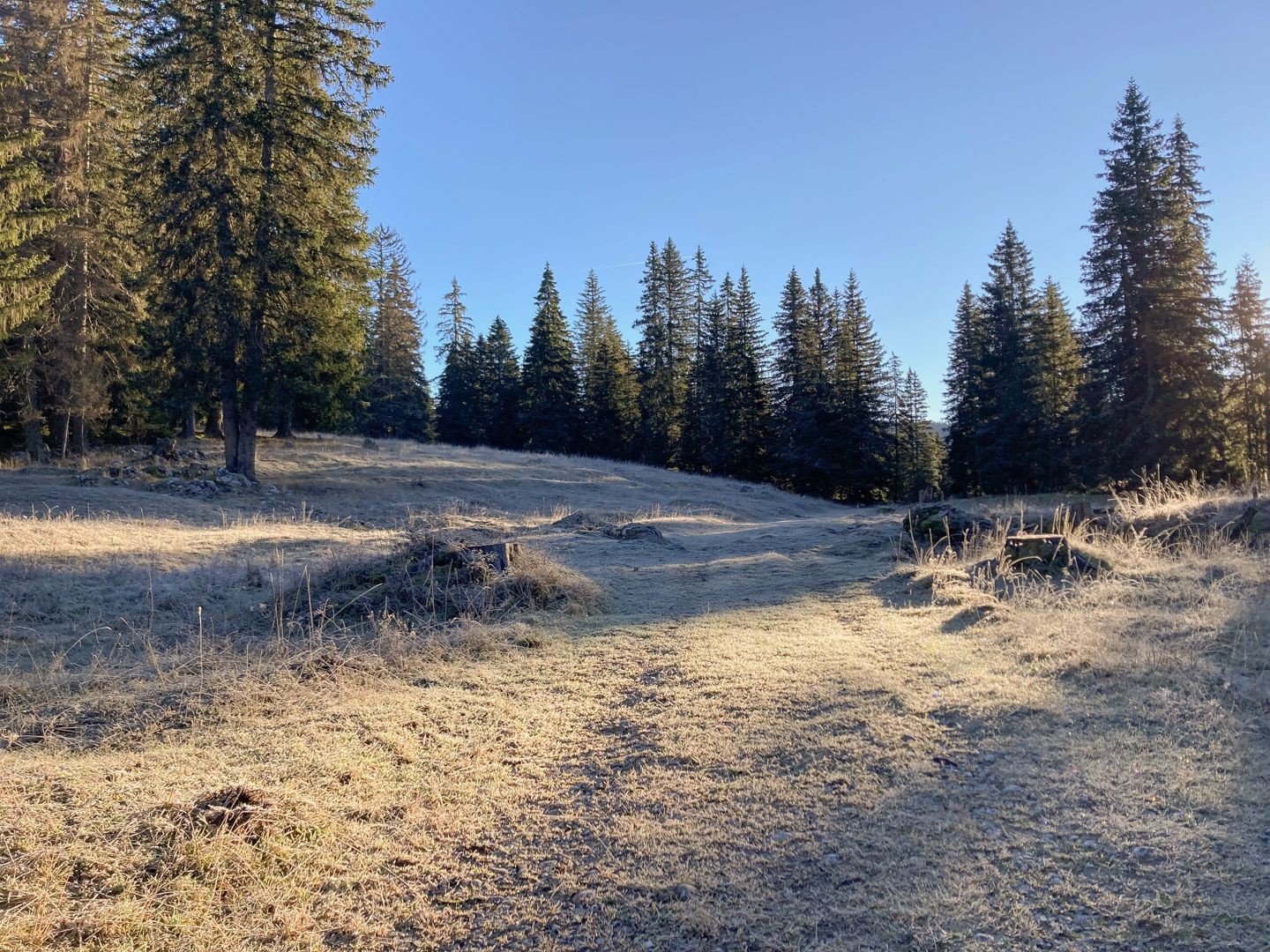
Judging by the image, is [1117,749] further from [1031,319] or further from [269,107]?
[1031,319]

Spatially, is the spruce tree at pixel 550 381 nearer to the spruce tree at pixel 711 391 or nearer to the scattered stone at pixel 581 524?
the spruce tree at pixel 711 391

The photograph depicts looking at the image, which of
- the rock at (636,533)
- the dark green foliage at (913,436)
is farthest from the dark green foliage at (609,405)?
the rock at (636,533)

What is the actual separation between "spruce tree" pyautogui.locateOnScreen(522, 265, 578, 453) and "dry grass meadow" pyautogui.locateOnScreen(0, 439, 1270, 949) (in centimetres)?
4069

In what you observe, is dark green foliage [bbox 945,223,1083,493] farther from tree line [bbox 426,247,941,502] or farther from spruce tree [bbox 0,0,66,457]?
spruce tree [bbox 0,0,66,457]

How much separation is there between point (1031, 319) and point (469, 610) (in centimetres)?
3370

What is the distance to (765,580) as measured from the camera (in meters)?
9.18

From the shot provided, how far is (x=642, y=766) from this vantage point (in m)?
3.90

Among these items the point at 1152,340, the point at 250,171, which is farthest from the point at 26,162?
the point at 1152,340

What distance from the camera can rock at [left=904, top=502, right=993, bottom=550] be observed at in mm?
10391

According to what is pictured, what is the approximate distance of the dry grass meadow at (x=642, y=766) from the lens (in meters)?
2.59

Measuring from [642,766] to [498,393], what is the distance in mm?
51397

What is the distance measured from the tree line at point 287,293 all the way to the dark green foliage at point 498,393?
13884 mm

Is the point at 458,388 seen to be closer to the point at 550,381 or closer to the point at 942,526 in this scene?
the point at 550,381

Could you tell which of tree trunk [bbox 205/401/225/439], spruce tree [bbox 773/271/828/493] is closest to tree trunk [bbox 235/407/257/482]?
tree trunk [bbox 205/401/225/439]
